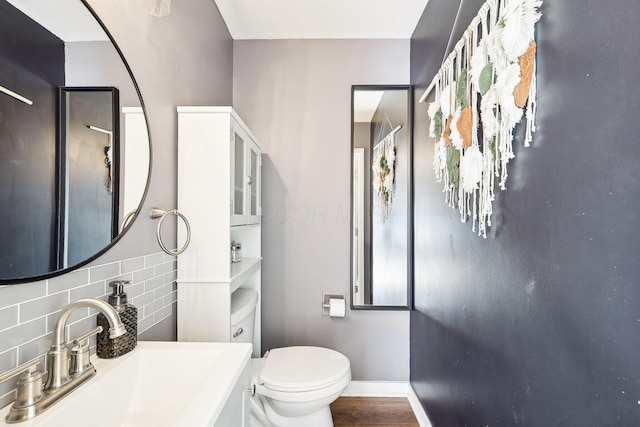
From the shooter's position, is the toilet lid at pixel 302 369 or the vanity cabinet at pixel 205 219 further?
the toilet lid at pixel 302 369

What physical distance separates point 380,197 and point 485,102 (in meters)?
1.22

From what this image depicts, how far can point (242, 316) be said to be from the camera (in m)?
1.48

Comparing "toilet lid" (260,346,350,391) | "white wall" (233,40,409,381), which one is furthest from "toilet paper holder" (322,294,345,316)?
"toilet lid" (260,346,350,391)

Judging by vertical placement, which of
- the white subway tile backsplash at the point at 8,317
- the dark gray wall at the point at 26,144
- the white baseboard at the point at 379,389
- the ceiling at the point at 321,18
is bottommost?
the white baseboard at the point at 379,389

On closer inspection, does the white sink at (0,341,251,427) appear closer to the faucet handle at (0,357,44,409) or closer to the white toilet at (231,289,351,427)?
the faucet handle at (0,357,44,409)

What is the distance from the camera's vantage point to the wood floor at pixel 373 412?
1.77 m

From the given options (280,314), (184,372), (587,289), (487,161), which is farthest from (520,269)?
(280,314)

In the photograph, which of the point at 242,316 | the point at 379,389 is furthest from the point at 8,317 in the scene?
the point at 379,389

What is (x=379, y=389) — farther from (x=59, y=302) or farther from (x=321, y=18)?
(x=321, y=18)

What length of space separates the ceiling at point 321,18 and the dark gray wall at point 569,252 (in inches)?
31.2

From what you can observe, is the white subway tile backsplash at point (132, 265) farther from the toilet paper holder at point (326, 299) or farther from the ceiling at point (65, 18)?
the toilet paper holder at point (326, 299)

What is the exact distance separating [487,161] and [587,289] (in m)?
0.46

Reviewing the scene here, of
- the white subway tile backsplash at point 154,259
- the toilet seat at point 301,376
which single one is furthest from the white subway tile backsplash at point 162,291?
the toilet seat at point 301,376

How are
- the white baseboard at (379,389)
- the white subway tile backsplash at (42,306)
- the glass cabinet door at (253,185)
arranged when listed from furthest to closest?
the white baseboard at (379,389) → the glass cabinet door at (253,185) → the white subway tile backsplash at (42,306)
